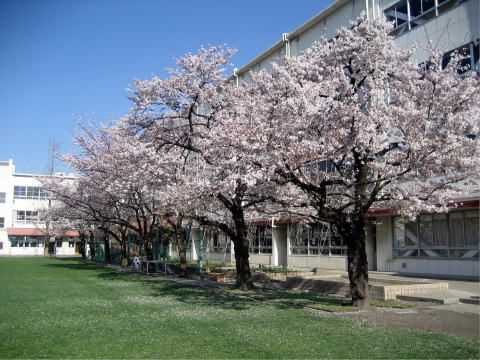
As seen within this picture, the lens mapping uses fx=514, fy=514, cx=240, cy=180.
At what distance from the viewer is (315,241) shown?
31.8m

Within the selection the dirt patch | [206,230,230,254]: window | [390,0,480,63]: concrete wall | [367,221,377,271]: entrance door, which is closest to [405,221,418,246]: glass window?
[367,221,377,271]: entrance door

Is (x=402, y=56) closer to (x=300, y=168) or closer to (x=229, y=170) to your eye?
(x=300, y=168)

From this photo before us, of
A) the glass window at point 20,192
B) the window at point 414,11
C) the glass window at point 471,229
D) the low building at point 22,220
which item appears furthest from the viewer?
the glass window at point 20,192

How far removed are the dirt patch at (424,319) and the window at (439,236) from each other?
893 centimetres

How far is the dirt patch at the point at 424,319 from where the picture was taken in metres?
10.2

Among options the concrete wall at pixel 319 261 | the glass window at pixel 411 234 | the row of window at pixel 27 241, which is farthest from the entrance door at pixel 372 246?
the row of window at pixel 27 241

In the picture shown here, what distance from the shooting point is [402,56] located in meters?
14.0

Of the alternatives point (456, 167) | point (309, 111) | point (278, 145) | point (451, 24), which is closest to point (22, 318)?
point (278, 145)

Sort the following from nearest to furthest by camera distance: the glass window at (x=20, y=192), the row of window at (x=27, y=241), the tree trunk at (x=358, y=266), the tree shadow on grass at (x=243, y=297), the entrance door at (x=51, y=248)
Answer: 1. the tree trunk at (x=358, y=266)
2. the tree shadow on grass at (x=243, y=297)
3. the row of window at (x=27, y=241)
4. the entrance door at (x=51, y=248)
5. the glass window at (x=20, y=192)

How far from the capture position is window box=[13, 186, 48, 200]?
8225 cm

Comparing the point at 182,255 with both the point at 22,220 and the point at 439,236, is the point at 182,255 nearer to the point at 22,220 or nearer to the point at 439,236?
the point at 439,236

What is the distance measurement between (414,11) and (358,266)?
16380 millimetres

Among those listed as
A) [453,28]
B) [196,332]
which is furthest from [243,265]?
[453,28]

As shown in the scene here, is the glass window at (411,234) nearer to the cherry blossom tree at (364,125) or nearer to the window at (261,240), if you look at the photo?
the cherry blossom tree at (364,125)
